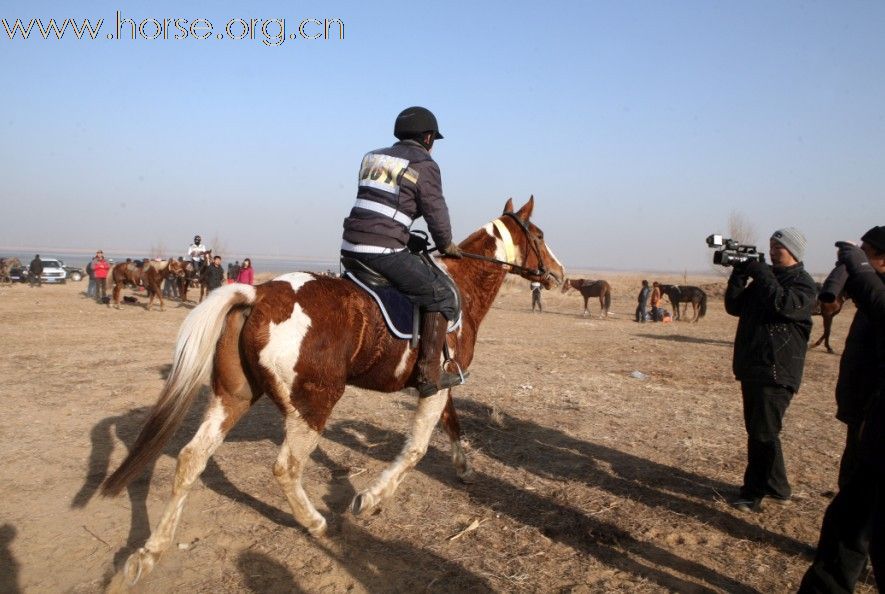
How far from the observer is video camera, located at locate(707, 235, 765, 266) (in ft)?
14.1

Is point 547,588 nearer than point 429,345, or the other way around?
point 547,588

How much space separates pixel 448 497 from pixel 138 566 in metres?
2.33

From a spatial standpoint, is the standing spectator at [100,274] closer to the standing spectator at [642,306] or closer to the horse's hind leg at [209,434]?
the standing spectator at [642,306]

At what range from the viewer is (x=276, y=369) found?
12.2 feet

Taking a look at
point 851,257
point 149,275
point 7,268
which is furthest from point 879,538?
point 7,268

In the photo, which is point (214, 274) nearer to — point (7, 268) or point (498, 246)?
point (498, 246)

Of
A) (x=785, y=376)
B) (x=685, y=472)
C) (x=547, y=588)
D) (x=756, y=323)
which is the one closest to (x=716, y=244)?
(x=756, y=323)

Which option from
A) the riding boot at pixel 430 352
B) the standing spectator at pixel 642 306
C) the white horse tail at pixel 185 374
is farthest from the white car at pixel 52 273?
the riding boot at pixel 430 352

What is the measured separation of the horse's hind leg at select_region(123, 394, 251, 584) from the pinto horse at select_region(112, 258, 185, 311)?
820 inches

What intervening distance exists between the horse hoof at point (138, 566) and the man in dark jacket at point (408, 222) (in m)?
2.07

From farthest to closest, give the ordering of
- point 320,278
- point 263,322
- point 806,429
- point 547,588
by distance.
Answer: point 806,429, point 320,278, point 263,322, point 547,588

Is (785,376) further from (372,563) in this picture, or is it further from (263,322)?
(263,322)

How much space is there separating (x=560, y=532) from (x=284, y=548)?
1.98 m

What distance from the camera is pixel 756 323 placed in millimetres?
4535
